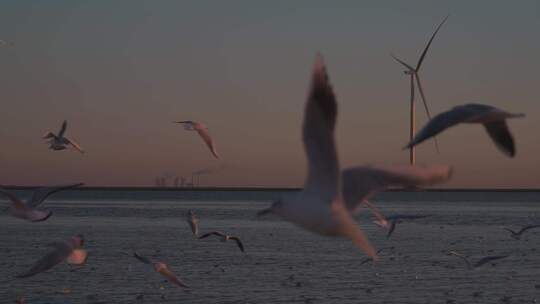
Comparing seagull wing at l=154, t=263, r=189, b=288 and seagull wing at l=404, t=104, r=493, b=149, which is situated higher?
seagull wing at l=404, t=104, r=493, b=149

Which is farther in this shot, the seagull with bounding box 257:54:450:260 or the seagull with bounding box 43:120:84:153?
the seagull with bounding box 43:120:84:153

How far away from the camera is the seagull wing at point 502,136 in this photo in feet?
32.0

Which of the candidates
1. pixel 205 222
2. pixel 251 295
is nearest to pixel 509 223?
pixel 205 222

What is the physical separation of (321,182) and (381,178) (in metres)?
0.68

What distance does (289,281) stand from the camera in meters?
21.1

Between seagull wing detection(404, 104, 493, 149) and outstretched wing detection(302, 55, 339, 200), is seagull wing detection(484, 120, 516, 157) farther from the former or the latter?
outstretched wing detection(302, 55, 339, 200)

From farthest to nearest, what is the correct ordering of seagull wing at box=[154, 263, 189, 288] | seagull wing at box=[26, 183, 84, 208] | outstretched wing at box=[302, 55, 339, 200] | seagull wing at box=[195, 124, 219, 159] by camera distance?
seagull wing at box=[195, 124, 219, 159] → seagull wing at box=[154, 263, 189, 288] → seagull wing at box=[26, 183, 84, 208] → outstretched wing at box=[302, 55, 339, 200]

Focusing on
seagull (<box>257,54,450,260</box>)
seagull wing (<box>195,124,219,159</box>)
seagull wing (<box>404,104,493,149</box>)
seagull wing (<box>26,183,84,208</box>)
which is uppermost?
seagull wing (<box>195,124,219,159</box>)

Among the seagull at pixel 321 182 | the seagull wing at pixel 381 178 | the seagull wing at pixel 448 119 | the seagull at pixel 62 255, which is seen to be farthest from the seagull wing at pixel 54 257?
the seagull wing at pixel 448 119

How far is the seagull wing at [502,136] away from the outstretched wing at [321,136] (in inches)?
114

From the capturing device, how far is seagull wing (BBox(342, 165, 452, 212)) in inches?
282

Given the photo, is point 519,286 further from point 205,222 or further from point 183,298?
point 205,222

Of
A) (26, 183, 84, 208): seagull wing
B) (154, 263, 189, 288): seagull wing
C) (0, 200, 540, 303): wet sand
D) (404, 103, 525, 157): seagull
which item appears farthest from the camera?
(0, 200, 540, 303): wet sand

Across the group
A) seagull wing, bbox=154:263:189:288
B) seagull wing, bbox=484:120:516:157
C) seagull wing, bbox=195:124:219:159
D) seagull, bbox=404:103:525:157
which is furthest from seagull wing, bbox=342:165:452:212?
seagull wing, bbox=195:124:219:159
